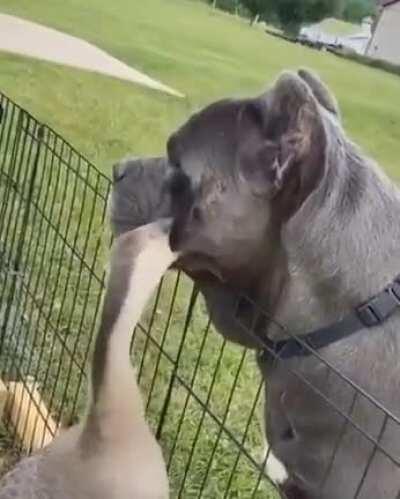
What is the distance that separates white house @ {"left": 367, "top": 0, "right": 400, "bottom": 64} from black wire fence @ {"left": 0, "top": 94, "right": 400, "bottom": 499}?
2507 cm

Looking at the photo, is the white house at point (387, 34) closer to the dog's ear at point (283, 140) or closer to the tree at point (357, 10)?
the tree at point (357, 10)

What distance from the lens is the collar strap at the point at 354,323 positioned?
1.73 metres

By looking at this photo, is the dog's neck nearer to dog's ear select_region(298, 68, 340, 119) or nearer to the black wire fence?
dog's ear select_region(298, 68, 340, 119)

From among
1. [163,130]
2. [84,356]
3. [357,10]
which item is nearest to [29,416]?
[84,356]

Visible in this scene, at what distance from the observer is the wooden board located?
278 cm

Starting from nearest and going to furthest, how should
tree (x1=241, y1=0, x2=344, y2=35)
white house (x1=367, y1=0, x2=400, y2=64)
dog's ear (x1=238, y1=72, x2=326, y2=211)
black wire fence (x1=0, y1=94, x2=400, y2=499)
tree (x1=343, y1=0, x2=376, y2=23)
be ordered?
dog's ear (x1=238, y1=72, x2=326, y2=211) < black wire fence (x1=0, y1=94, x2=400, y2=499) < white house (x1=367, y1=0, x2=400, y2=64) < tree (x1=241, y1=0, x2=344, y2=35) < tree (x1=343, y1=0, x2=376, y2=23)

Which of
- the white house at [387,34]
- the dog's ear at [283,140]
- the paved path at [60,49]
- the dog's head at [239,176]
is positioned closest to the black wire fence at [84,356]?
the dog's head at [239,176]

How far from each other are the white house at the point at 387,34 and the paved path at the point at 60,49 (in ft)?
59.0

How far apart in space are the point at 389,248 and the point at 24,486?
71 centimetres

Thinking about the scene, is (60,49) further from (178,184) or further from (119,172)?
(178,184)

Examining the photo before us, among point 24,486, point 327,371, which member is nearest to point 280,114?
point 327,371

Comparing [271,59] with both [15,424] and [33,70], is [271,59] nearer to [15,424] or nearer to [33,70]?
[33,70]

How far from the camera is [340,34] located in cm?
3139

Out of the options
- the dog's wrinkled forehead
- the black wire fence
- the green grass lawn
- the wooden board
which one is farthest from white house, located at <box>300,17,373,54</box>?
the dog's wrinkled forehead
